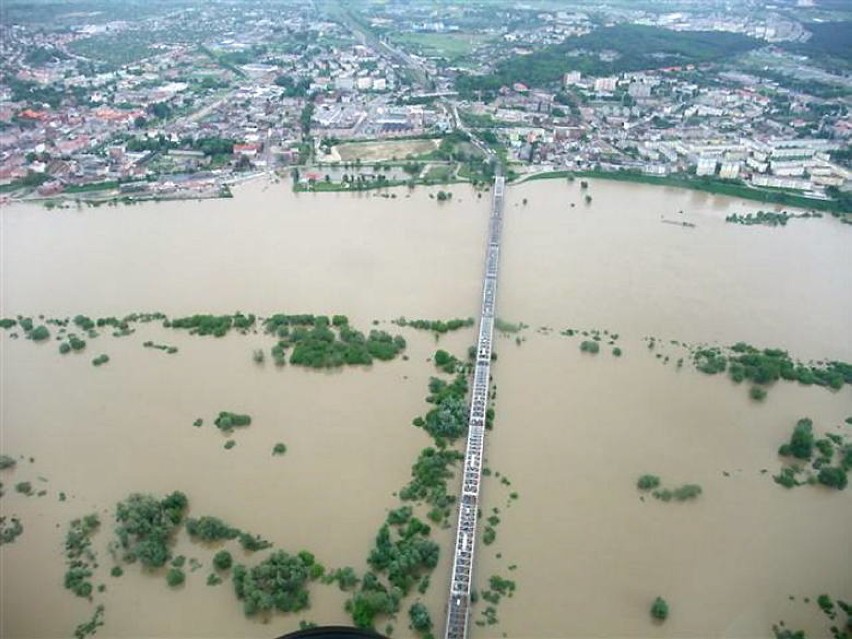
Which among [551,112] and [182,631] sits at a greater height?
[551,112]

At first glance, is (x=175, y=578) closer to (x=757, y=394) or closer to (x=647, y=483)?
(x=647, y=483)

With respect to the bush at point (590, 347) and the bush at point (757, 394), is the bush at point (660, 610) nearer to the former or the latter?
the bush at point (757, 394)

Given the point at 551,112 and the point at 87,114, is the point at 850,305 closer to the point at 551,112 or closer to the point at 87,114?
the point at 551,112

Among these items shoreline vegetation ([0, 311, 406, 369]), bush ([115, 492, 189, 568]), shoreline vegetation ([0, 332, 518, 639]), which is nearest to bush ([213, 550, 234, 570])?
shoreline vegetation ([0, 332, 518, 639])

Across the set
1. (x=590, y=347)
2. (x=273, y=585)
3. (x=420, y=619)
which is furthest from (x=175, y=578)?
(x=590, y=347)

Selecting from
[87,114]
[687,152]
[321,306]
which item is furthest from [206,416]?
[87,114]
